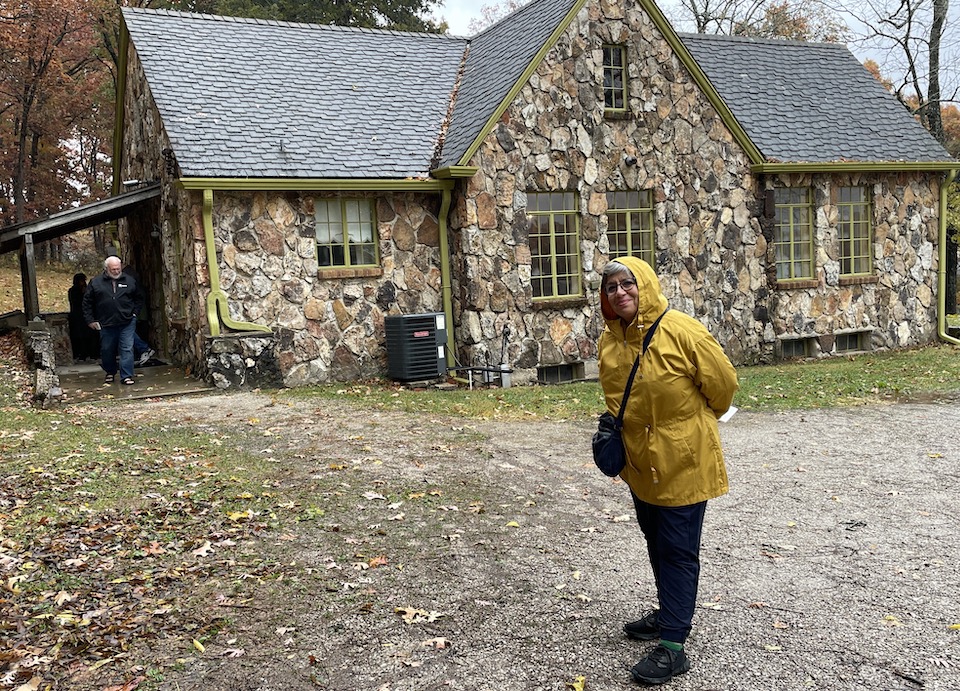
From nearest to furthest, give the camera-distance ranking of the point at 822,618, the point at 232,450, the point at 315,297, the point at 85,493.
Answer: the point at 822,618, the point at 85,493, the point at 232,450, the point at 315,297

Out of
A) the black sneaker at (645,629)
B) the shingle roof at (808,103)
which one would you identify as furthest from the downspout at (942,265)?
the black sneaker at (645,629)

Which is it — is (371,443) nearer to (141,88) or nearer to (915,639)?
(915,639)

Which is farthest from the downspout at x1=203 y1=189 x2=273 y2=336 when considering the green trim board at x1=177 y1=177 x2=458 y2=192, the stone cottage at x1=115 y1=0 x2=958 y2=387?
the green trim board at x1=177 y1=177 x2=458 y2=192

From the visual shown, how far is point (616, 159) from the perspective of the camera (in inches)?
587

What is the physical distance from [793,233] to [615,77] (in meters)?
4.62

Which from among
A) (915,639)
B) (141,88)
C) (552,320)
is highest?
(141,88)

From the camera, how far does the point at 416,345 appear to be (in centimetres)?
1364

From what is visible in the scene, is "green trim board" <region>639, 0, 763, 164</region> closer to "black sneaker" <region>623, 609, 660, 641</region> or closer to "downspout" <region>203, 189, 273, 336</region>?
"downspout" <region>203, 189, 273, 336</region>

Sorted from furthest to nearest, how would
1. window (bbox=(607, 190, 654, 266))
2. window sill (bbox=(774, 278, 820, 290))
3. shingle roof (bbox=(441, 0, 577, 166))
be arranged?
1. window sill (bbox=(774, 278, 820, 290))
2. window (bbox=(607, 190, 654, 266))
3. shingle roof (bbox=(441, 0, 577, 166))

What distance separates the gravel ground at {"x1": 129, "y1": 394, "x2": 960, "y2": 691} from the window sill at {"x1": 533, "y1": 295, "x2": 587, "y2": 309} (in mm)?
5658

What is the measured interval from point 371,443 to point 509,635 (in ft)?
15.4


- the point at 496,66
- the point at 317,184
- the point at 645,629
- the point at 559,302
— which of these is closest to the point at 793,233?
the point at 559,302

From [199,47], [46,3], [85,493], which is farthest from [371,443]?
[46,3]

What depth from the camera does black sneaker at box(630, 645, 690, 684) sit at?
390cm
